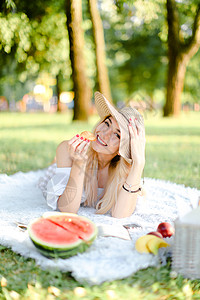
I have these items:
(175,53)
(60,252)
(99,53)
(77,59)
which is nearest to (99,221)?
(60,252)

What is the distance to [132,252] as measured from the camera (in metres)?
1.97

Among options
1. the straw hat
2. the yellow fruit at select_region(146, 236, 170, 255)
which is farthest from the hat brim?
the yellow fruit at select_region(146, 236, 170, 255)

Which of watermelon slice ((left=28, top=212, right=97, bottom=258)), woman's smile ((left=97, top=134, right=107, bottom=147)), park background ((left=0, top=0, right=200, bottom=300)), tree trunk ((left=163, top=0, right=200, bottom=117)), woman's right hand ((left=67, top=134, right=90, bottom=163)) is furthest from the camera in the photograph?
tree trunk ((left=163, top=0, right=200, bottom=117))

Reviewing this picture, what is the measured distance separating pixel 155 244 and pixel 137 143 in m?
0.78

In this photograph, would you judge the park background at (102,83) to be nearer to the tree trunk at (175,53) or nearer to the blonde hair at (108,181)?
the tree trunk at (175,53)

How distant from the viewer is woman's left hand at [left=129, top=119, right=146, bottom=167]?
8.07 feet

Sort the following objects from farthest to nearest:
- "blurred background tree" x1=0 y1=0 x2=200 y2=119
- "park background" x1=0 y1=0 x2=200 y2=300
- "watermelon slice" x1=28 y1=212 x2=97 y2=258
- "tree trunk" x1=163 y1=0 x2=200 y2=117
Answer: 1. "tree trunk" x1=163 y1=0 x2=200 y2=117
2. "blurred background tree" x1=0 y1=0 x2=200 y2=119
3. "watermelon slice" x1=28 y1=212 x2=97 y2=258
4. "park background" x1=0 y1=0 x2=200 y2=300

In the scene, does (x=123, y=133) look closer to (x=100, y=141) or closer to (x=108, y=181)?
(x=100, y=141)

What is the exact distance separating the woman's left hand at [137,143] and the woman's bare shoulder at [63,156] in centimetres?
50

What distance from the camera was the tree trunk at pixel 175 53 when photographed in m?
12.3

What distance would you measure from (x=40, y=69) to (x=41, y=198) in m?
12.3

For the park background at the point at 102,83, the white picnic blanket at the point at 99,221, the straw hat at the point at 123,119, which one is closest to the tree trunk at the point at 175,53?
the park background at the point at 102,83

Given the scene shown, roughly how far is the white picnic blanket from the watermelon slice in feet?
0.16

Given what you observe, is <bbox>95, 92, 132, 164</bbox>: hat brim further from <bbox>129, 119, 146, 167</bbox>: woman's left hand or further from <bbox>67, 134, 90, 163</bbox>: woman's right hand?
<bbox>67, 134, 90, 163</bbox>: woman's right hand
